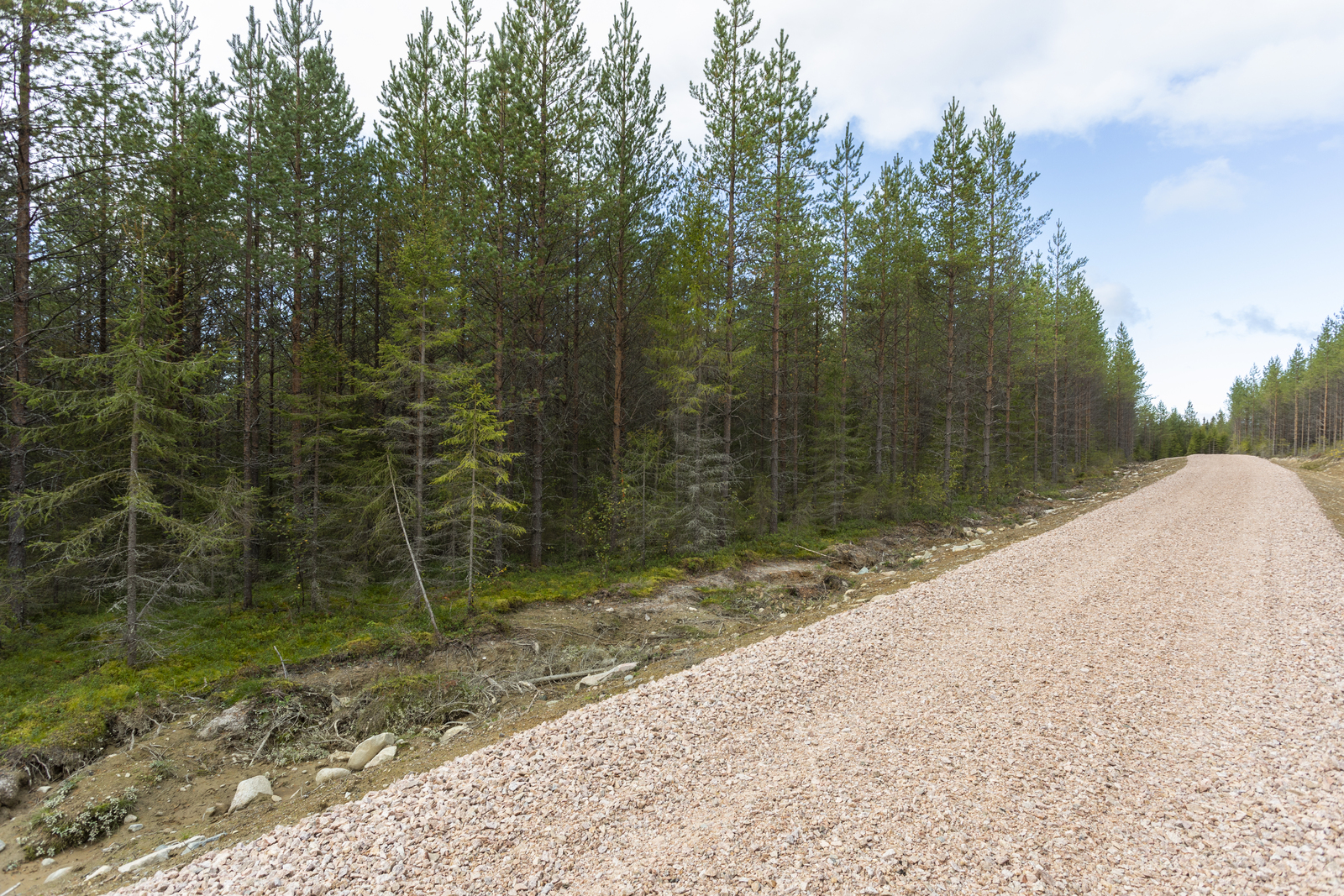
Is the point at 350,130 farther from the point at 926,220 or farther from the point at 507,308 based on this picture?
the point at 926,220

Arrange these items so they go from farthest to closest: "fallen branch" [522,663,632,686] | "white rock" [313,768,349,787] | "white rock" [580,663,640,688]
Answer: "fallen branch" [522,663,632,686] < "white rock" [580,663,640,688] < "white rock" [313,768,349,787]

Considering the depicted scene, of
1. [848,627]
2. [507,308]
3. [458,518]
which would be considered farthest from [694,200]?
[848,627]

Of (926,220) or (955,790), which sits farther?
(926,220)

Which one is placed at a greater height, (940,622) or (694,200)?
(694,200)

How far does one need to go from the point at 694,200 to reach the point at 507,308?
256 inches

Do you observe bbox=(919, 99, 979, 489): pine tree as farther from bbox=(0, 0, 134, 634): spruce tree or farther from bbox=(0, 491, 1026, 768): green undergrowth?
bbox=(0, 0, 134, 634): spruce tree

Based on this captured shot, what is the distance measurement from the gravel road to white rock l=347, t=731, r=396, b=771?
2.06m

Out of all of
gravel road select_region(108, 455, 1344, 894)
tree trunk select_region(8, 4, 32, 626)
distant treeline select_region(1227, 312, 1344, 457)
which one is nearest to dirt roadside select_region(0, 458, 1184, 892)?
gravel road select_region(108, 455, 1344, 894)

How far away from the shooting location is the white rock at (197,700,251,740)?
7648 millimetres

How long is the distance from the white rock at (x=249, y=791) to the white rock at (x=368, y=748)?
84 cm

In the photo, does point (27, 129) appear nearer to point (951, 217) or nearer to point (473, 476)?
point (473, 476)

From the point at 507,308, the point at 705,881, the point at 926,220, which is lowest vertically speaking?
the point at 705,881

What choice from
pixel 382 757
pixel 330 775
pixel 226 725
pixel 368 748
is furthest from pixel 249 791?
pixel 226 725

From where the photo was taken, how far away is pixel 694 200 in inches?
645
